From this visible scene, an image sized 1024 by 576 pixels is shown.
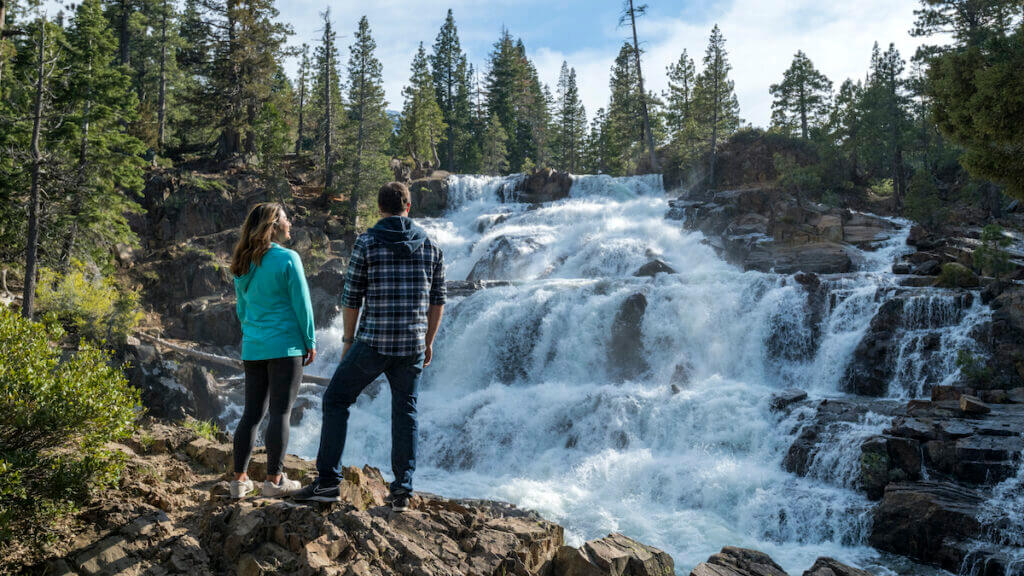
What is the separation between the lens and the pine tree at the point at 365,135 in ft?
95.6

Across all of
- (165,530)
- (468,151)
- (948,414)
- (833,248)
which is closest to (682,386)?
(948,414)

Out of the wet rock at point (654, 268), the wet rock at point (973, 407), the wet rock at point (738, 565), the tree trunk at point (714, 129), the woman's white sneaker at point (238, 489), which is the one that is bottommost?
the wet rock at point (738, 565)

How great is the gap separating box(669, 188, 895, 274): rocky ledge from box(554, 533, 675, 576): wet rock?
58.0 ft

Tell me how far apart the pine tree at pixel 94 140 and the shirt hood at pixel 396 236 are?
17.4 m

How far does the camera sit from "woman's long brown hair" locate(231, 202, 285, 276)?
3.98 metres

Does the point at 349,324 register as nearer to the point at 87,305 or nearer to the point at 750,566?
the point at 750,566

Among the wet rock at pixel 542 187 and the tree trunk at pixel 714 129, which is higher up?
the tree trunk at pixel 714 129

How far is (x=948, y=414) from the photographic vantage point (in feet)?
33.4

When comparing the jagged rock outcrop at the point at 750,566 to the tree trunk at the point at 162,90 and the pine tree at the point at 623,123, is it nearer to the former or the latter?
the tree trunk at the point at 162,90

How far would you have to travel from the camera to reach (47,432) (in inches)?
161

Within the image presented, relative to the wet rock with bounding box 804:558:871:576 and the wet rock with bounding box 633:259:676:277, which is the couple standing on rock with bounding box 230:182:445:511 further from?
the wet rock with bounding box 633:259:676:277

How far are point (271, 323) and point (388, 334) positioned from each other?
842 mm

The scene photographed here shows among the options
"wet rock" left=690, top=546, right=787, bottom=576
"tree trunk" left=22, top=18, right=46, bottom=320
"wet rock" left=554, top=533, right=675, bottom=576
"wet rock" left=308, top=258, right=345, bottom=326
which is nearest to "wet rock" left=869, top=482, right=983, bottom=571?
"wet rock" left=690, top=546, right=787, bottom=576

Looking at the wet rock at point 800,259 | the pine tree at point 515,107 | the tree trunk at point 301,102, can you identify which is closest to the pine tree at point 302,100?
Result: the tree trunk at point 301,102
